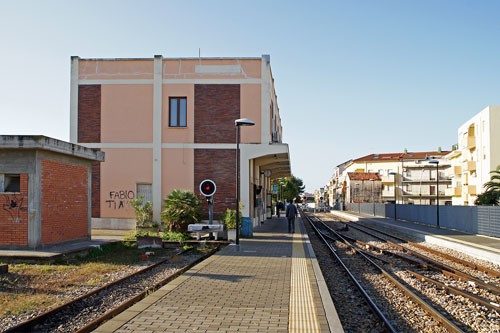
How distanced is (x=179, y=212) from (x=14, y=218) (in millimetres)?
7391

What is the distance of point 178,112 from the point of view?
22812mm

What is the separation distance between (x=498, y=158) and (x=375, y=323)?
41554mm

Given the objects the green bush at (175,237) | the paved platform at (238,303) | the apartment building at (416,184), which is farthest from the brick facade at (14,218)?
the apartment building at (416,184)

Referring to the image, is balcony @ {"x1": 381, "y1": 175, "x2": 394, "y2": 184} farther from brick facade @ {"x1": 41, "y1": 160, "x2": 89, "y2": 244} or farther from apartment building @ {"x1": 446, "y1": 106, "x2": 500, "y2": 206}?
brick facade @ {"x1": 41, "y1": 160, "x2": 89, "y2": 244}

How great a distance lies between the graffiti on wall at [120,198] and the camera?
73.3 feet

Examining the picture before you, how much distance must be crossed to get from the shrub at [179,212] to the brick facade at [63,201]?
14.5 feet

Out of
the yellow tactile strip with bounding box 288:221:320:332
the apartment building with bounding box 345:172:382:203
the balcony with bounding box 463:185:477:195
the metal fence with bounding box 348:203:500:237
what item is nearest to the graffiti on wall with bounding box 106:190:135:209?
the yellow tactile strip with bounding box 288:221:320:332

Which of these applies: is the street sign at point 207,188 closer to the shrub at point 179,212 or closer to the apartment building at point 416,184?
the shrub at point 179,212

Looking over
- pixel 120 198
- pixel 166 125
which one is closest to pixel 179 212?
pixel 120 198

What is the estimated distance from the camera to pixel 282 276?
32.5 feet

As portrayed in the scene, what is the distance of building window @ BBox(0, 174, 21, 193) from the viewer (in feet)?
42.3

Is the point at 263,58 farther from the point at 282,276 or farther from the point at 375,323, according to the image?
the point at 375,323

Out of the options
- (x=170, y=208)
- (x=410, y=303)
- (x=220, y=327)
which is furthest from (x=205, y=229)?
(x=220, y=327)

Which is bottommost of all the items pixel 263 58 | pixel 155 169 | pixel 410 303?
pixel 410 303
